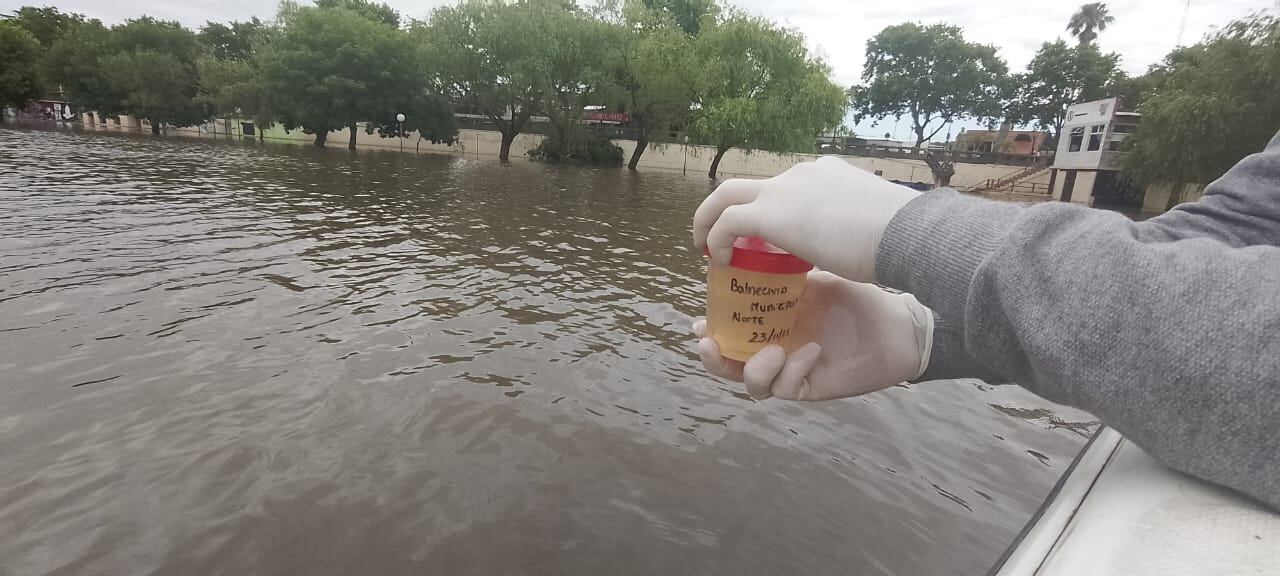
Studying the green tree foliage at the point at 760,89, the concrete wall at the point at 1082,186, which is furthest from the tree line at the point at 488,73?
the concrete wall at the point at 1082,186

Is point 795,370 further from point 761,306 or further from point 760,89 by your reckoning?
point 760,89

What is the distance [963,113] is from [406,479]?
6286 cm

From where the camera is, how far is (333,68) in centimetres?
3709

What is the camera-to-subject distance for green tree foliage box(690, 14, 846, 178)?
28.5m

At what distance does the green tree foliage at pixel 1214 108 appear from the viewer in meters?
21.1

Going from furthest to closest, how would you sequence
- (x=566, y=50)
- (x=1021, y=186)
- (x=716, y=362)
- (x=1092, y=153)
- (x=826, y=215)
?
1. (x=1021, y=186)
2. (x=1092, y=153)
3. (x=566, y=50)
4. (x=716, y=362)
5. (x=826, y=215)

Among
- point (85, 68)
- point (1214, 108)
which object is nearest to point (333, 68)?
point (85, 68)

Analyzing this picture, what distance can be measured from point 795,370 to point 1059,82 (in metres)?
59.5

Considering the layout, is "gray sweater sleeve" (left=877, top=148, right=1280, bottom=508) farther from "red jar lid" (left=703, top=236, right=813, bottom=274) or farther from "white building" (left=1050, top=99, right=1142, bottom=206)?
"white building" (left=1050, top=99, right=1142, bottom=206)

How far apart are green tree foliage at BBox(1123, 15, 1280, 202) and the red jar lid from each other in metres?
28.5

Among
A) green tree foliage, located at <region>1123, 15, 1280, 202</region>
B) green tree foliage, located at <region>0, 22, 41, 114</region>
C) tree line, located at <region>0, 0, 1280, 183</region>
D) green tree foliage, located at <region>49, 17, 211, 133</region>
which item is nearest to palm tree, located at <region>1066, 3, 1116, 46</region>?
tree line, located at <region>0, 0, 1280, 183</region>

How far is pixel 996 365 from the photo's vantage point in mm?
993

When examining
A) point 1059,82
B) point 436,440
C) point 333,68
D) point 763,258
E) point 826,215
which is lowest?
point 436,440

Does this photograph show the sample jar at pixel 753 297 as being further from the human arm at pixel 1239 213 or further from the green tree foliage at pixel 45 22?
the green tree foliage at pixel 45 22
